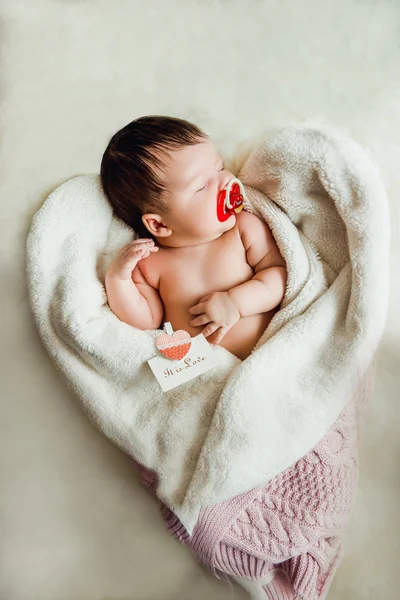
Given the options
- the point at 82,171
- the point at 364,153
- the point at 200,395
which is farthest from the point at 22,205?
the point at 364,153

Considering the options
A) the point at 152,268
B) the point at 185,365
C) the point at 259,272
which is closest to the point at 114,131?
the point at 152,268

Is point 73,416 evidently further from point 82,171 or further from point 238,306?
point 82,171

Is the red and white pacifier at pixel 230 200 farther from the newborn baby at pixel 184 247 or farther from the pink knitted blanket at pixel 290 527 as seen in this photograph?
the pink knitted blanket at pixel 290 527

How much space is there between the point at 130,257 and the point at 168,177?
179mm

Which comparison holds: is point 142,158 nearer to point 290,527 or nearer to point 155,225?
point 155,225

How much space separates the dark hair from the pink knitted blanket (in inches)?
22.9

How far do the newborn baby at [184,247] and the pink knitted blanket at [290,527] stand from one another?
10.8 inches

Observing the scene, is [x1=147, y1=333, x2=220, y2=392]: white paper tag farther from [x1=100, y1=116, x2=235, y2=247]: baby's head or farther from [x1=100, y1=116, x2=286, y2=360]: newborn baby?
[x1=100, y1=116, x2=235, y2=247]: baby's head

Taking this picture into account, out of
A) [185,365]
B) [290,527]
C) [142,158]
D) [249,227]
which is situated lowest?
[290,527]

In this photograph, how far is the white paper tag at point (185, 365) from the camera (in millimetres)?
1044

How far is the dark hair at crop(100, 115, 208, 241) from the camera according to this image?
104 centimetres

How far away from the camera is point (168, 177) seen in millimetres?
1046

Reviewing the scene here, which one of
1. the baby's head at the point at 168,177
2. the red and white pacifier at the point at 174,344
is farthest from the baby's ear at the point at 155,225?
the red and white pacifier at the point at 174,344

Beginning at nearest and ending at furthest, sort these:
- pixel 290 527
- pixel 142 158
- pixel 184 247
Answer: pixel 290 527 → pixel 142 158 → pixel 184 247
